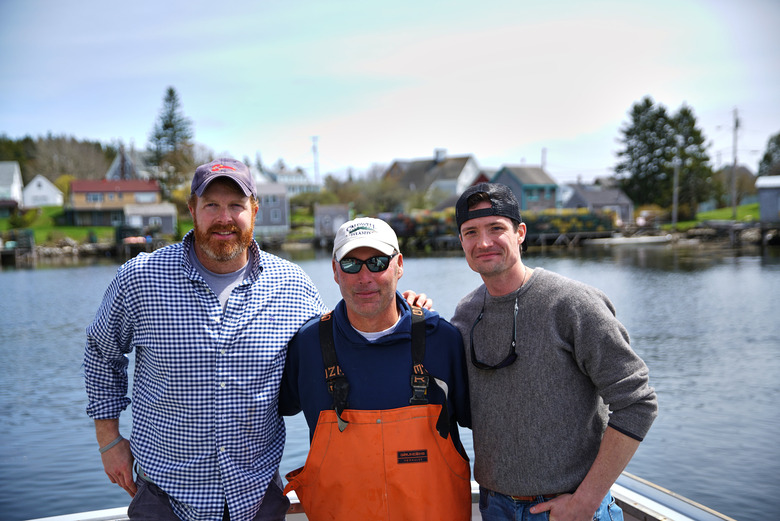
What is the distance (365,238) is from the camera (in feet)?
10.4

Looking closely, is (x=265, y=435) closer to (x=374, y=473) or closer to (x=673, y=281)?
(x=374, y=473)

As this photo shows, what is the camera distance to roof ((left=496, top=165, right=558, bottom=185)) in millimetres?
74062

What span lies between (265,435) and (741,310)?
25530 mm

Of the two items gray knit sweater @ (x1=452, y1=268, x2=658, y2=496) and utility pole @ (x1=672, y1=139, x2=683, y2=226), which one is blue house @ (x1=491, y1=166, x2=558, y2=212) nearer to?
utility pole @ (x1=672, y1=139, x2=683, y2=226)

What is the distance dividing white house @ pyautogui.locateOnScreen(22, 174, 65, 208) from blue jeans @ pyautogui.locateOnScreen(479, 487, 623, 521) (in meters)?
104

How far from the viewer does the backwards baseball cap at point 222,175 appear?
327 cm

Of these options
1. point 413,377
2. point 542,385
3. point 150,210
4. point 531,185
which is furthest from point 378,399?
point 150,210

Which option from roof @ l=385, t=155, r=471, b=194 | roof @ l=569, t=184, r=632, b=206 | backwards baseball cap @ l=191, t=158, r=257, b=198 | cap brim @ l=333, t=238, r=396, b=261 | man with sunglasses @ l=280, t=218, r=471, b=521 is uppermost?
roof @ l=385, t=155, r=471, b=194

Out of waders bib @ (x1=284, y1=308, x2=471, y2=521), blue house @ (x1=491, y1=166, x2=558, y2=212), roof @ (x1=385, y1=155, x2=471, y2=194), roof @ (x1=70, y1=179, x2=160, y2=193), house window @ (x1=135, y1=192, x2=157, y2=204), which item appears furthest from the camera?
roof @ (x1=385, y1=155, x2=471, y2=194)

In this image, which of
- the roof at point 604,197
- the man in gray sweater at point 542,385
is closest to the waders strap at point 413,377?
the man in gray sweater at point 542,385

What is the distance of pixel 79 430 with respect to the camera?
12.4 metres

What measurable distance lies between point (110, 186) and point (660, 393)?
7950 centimetres

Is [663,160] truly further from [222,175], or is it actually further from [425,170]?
[222,175]

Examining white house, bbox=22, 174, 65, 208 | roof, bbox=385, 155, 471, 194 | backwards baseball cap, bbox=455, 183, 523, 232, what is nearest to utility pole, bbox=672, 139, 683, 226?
roof, bbox=385, 155, 471, 194
